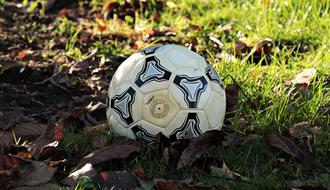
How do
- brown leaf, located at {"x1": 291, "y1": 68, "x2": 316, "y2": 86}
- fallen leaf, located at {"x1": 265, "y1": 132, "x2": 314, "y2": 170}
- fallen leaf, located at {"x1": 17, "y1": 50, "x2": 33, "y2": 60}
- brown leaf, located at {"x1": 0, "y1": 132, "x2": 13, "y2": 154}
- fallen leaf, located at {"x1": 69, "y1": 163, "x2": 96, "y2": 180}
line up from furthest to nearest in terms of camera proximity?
fallen leaf, located at {"x1": 17, "y1": 50, "x2": 33, "y2": 60} → brown leaf, located at {"x1": 291, "y1": 68, "x2": 316, "y2": 86} → fallen leaf, located at {"x1": 265, "y1": 132, "x2": 314, "y2": 170} → brown leaf, located at {"x1": 0, "y1": 132, "x2": 13, "y2": 154} → fallen leaf, located at {"x1": 69, "y1": 163, "x2": 96, "y2": 180}

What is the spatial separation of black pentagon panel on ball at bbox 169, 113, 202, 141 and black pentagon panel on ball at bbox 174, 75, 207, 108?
65mm

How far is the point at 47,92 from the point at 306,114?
189 centimetres

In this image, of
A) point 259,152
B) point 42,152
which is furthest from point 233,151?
point 42,152

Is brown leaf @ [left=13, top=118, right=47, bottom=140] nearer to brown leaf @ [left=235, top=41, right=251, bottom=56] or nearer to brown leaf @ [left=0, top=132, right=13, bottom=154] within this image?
brown leaf @ [left=0, top=132, right=13, bottom=154]

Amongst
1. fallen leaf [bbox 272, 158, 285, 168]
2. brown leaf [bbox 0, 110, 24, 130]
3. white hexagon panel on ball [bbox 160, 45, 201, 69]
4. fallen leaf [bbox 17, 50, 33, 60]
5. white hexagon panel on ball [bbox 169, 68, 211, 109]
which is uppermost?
white hexagon panel on ball [bbox 160, 45, 201, 69]

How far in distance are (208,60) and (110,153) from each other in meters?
1.85

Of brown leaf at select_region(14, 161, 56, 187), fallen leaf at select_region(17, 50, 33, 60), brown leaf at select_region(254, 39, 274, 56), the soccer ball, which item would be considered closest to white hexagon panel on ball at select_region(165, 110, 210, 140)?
the soccer ball

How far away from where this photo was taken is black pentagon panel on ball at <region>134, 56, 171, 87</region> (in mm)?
3652

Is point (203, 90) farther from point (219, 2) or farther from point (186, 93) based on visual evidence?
point (219, 2)

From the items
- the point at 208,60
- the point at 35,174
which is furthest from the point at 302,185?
the point at 208,60

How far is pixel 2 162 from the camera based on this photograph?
3.20m

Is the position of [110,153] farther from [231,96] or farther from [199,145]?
[231,96]

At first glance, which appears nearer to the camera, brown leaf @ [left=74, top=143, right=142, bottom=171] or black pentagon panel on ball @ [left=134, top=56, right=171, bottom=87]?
brown leaf @ [left=74, top=143, right=142, bottom=171]

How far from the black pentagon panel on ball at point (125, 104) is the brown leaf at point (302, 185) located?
93 cm
